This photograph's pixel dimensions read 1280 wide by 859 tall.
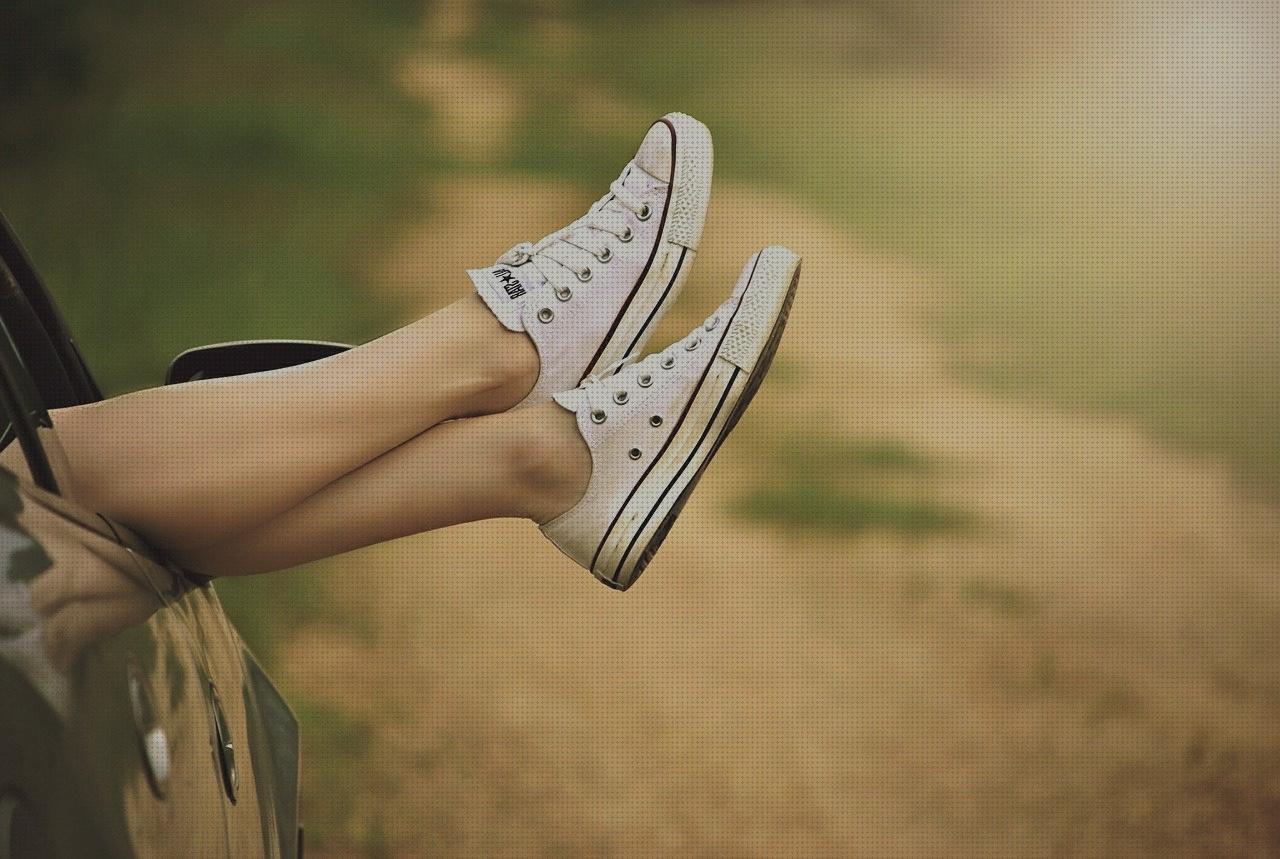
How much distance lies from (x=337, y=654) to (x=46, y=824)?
1.90 metres

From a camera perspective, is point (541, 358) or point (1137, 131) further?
point (1137, 131)

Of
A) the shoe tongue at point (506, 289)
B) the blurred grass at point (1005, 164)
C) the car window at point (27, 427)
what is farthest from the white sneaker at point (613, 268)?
the blurred grass at point (1005, 164)

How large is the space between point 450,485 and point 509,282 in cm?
19

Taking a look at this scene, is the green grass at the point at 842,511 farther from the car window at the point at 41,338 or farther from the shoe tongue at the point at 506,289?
the car window at the point at 41,338

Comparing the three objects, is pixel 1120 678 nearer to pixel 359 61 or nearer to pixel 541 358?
pixel 541 358

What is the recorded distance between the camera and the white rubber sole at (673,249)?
1104mm

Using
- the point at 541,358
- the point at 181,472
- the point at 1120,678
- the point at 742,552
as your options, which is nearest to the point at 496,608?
the point at 742,552

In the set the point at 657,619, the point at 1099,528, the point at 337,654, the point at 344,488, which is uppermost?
the point at 344,488

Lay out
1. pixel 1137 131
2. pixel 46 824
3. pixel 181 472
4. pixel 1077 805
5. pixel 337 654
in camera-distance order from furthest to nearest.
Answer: pixel 1137 131, pixel 337 654, pixel 1077 805, pixel 181 472, pixel 46 824

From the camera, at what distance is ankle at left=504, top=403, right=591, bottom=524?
3.12 ft

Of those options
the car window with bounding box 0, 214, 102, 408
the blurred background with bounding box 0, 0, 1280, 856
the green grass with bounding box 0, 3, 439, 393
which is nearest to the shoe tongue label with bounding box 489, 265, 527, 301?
the car window with bounding box 0, 214, 102, 408

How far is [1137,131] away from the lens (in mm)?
3365

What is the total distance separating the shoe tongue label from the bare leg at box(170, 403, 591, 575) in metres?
0.12

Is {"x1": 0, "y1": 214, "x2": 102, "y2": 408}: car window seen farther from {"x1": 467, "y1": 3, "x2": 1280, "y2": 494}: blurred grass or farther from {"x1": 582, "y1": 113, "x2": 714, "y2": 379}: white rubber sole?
{"x1": 467, "y1": 3, "x2": 1280, "y2": 494}: blurred grass
